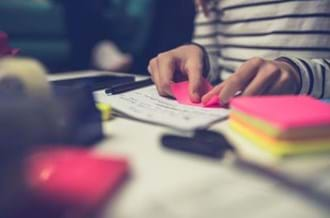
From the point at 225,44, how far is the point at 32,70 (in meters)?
0.65

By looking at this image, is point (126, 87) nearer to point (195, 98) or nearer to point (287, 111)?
point (195, 98)

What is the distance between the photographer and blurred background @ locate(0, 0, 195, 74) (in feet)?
4.49

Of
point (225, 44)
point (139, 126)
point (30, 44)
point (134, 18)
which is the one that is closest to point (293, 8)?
point (225, 44)

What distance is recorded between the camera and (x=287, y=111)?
A: 34 cm

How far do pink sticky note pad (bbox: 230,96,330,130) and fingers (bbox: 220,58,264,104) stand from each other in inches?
3.2

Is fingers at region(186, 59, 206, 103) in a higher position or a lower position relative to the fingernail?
higher

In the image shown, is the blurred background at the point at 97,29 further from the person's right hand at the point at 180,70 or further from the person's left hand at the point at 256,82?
the person's left hand at the point at 256,82

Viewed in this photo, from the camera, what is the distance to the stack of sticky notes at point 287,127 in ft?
1.02

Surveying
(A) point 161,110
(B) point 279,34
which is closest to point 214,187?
(A) point 161,110

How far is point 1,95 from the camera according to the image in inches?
14.0

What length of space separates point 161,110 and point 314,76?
25cm

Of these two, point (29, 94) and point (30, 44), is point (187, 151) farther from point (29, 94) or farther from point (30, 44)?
point (30, 44)

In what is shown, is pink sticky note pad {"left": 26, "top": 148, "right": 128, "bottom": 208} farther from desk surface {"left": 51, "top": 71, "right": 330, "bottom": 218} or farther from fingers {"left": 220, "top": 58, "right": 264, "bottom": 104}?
fingers {"left": 220, "top": 58, "right": 264, "bottom": 104}

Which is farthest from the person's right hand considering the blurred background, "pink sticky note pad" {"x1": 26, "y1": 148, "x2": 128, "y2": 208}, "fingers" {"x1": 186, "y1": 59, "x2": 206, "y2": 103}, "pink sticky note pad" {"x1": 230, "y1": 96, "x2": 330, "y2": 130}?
the blurred background
